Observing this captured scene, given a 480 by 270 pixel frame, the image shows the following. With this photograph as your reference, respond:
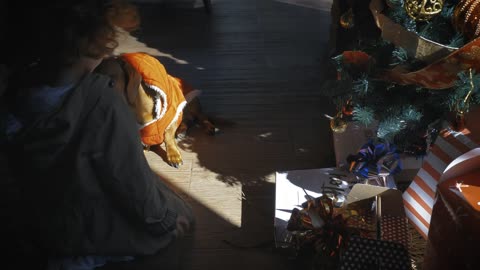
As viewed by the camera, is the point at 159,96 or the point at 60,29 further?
the point at 159,96

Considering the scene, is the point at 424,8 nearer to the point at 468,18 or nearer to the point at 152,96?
the point at 468,18

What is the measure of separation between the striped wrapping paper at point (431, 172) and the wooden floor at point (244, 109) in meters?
0.38

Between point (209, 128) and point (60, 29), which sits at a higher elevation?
point (60, 29)

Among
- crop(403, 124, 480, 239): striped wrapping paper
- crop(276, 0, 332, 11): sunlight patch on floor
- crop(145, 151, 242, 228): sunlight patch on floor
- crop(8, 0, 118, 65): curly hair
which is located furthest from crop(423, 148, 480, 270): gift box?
crop(276, 0, 332, 11): sunlight patch on floor

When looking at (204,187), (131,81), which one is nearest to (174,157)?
(204,187)

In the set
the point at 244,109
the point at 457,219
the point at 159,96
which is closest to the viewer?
the point at 457,219

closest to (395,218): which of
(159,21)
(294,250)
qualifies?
(294,250)

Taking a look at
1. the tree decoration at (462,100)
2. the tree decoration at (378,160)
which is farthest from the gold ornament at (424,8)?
the tree decoration at (378,160)

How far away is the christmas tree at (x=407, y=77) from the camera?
86 cm

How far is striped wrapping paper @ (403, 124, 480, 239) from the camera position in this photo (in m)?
1.06

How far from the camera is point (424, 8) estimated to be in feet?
2.79

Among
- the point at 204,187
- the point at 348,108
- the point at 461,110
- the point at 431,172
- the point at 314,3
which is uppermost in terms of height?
the point at 461,110

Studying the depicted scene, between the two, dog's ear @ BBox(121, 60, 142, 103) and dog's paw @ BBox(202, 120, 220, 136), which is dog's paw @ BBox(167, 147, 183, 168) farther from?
dog's ear @ BBox(121, 60, 142, 103)

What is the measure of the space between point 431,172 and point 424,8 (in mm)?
468
